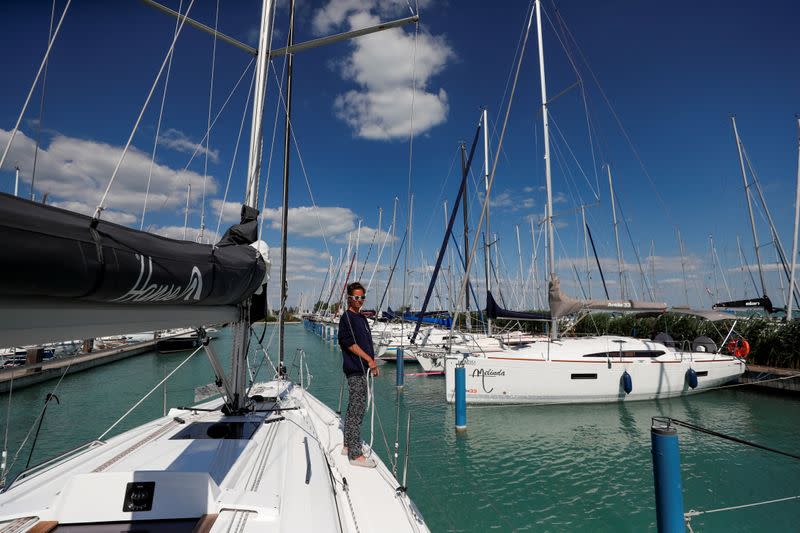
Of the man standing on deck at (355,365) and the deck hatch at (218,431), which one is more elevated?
the man standing on deck at (355,365)

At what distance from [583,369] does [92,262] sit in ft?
37.0

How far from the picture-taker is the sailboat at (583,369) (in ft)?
34.3

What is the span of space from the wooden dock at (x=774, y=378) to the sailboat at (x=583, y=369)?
1.52 meters

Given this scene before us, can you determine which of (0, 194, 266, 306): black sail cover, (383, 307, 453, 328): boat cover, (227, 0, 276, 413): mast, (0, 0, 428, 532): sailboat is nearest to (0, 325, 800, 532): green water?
(0, 0, 428, 532): sailboat

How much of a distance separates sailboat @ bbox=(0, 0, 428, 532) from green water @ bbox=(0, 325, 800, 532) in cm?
148

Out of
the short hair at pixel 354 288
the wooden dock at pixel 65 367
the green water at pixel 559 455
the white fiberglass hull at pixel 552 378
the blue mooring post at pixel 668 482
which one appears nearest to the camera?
the blue mooring post at pixel 668 482

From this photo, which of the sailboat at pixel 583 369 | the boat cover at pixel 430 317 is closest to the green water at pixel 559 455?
the sailboat at pixel 583 369

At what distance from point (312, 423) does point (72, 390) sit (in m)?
15.1

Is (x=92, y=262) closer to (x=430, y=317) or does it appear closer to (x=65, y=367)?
(x=65, y=367)

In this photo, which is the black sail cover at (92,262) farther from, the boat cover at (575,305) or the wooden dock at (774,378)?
the wooden dock at (774,378)

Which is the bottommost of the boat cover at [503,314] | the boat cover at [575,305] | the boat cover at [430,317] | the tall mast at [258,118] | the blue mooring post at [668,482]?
the blue mooring post at [668,482]

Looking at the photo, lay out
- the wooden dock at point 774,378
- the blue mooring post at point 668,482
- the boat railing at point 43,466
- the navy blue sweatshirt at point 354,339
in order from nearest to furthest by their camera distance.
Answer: the boat railing at point 43,466 → the blue mooring post at point 668,482 → the navy blue sweatshirt at point 354,339 → the wooden dock at point 774,378

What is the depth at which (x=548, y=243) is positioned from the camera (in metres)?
12.5

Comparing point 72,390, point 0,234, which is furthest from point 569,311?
point 72,390
